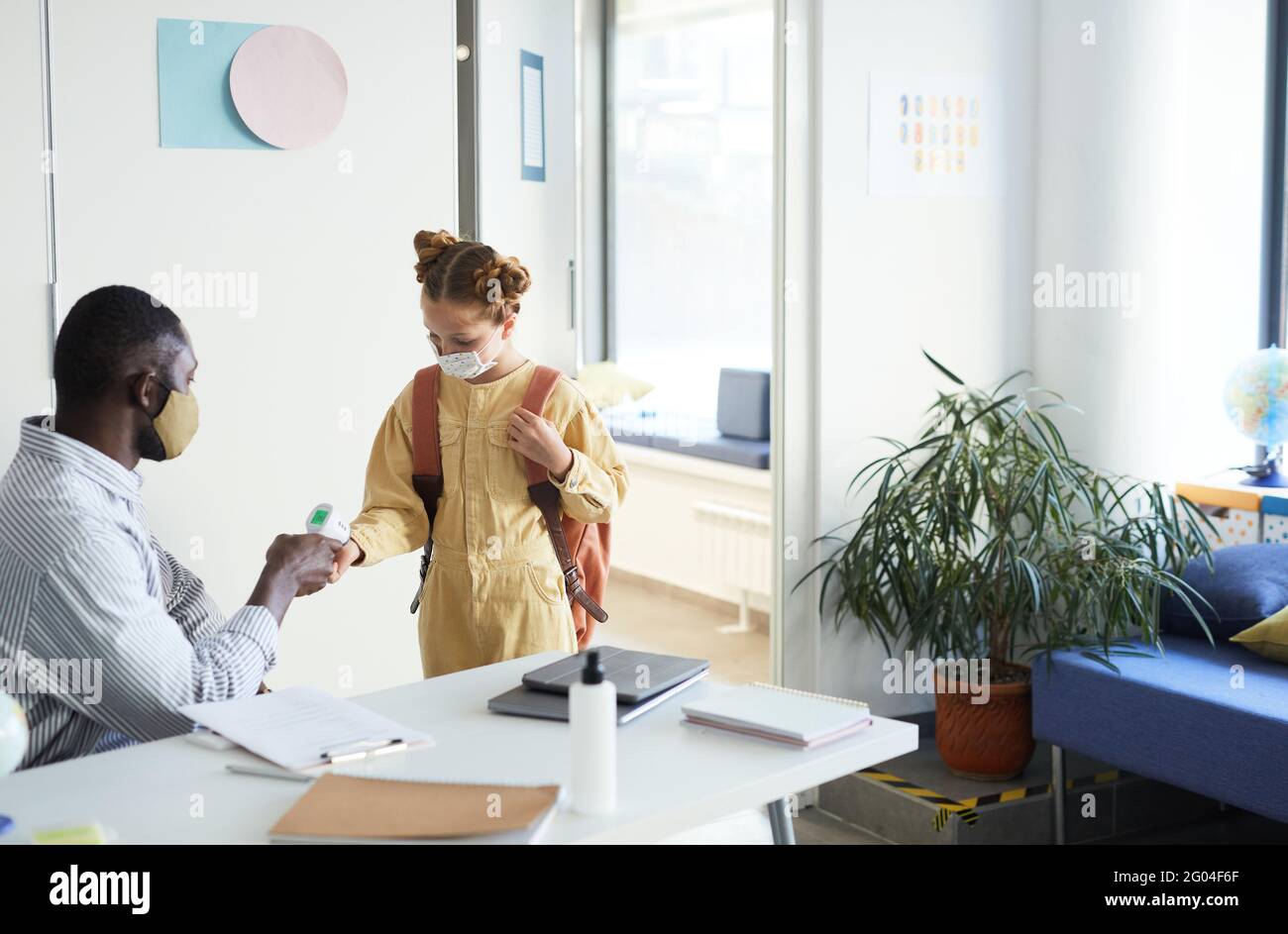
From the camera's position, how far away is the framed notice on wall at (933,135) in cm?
401

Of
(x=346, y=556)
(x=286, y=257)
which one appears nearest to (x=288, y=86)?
(x=286, y=257)

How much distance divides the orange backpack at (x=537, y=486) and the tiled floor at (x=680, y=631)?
90.7 inches

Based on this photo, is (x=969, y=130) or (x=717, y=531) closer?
(x=969, y=130)

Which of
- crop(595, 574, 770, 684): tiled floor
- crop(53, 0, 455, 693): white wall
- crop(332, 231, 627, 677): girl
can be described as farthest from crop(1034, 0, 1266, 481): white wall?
crop(332, 231, 627, 677): girl

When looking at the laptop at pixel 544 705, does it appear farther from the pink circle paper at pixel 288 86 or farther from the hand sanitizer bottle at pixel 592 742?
the pink circle paper at pixel 288 86

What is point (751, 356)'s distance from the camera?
19.6 feet

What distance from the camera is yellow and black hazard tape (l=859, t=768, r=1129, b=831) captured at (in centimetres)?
357

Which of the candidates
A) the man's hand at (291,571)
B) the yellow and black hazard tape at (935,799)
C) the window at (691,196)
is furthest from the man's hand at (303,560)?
the window at (691,196)

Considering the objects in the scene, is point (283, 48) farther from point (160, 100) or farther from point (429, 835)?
point (429, 835)

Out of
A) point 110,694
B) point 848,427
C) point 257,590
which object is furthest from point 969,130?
point 110,694

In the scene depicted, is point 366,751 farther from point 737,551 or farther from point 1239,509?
point 737,551
